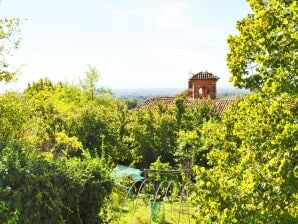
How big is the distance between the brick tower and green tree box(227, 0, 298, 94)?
A: 2884 cm

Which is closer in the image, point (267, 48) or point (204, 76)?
point (267, 48)

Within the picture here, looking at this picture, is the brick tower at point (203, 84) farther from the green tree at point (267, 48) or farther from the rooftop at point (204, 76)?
the green tree at point (267, 48)

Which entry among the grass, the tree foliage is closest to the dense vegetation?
the tree foliage

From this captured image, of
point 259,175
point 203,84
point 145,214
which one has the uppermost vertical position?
point 203,84

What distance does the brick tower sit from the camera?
3619 centimetres

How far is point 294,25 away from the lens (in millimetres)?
6398

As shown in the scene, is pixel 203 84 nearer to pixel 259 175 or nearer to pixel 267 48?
pixel 267 48

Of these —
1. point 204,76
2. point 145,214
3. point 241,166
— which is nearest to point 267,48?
point 241,166

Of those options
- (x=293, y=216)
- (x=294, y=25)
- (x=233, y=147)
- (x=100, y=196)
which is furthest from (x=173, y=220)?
(x=294, y=25)

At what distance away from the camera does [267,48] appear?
6727 mm

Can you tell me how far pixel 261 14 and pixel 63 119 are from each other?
14.8m

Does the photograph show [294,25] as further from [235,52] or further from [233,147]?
[233,147]

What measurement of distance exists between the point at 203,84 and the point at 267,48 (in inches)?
1176

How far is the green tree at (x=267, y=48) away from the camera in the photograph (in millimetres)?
6344
